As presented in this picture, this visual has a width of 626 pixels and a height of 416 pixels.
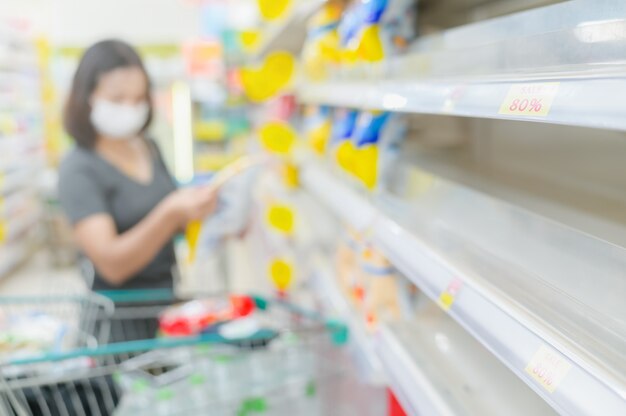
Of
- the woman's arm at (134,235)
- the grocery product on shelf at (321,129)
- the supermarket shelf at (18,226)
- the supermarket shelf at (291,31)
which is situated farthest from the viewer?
the supermarket shelf at (18,226)

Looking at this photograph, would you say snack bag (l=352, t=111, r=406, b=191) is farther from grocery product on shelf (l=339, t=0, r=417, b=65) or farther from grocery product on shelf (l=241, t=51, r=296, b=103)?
grocery product on shelf (l=241, t=51, r=296, b=103)

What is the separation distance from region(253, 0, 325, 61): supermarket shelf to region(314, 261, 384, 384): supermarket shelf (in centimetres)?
87

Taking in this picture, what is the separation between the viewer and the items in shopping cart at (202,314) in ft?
5.98

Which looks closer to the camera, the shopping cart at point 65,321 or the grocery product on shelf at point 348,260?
the shopping cart at point 65,321

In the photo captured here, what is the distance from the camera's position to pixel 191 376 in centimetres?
168

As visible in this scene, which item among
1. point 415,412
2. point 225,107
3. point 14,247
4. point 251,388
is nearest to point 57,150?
point 14,247

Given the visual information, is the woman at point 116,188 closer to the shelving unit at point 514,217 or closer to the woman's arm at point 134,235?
the woman's arm at point 134,235

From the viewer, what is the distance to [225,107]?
6.94 m

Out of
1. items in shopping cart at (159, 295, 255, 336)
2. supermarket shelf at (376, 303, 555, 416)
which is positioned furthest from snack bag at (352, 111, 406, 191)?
items in shopping cart at (159, 295, 255, 336)

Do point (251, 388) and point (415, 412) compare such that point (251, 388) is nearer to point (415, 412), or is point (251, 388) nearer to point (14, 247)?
point (415, 412)

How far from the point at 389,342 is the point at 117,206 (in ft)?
4.43

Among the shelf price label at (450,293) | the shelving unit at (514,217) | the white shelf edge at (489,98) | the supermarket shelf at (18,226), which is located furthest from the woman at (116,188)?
the supermarket shelf at (18,226)

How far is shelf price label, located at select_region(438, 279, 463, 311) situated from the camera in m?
0.94

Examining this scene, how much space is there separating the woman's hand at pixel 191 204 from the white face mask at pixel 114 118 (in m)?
0.29
